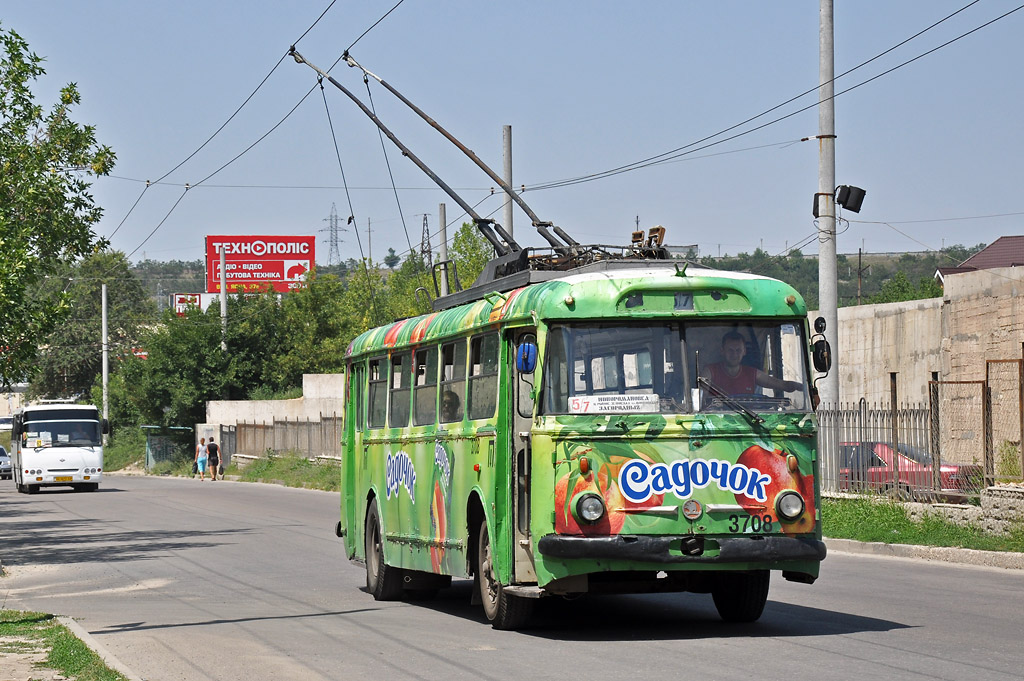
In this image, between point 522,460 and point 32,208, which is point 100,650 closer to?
point 522,460

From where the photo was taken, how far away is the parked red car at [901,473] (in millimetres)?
19516

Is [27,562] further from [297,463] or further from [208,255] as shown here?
[208,255]

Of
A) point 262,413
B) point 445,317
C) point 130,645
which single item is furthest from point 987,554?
point 262,413

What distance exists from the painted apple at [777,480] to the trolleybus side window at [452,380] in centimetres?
289

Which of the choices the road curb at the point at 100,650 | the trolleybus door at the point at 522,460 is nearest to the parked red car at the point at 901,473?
the trolleybus door at the point at 522,460

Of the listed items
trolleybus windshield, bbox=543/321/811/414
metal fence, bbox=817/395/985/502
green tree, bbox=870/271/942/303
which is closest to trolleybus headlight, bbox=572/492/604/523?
trolleybus windshield, bbox=543/321/811/414

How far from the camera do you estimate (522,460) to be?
11.4 metres

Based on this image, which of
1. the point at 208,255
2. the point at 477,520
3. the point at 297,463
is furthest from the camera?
the point at 208,255

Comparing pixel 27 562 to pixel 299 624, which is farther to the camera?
pixel 27 562

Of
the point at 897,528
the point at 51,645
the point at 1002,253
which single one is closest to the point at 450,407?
the point at 51,645

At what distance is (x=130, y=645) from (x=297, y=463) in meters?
41.6

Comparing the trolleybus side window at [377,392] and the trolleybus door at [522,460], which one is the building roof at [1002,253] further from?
the trolleybus door at [522,460]

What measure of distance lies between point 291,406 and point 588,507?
55.5 m

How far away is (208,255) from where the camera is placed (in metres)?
96.1
